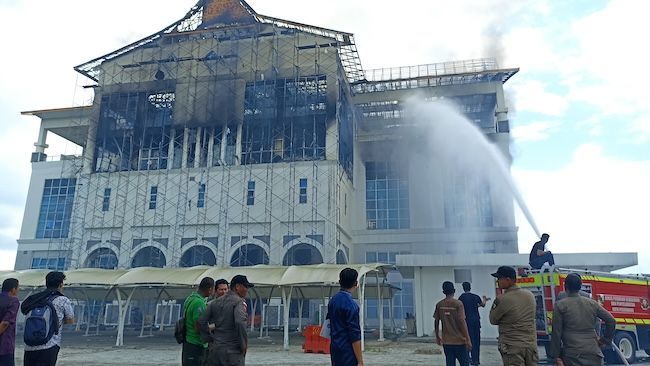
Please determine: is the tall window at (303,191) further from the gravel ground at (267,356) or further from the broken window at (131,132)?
the gravel ground at (267,356)

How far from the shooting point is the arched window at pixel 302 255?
30281 mm

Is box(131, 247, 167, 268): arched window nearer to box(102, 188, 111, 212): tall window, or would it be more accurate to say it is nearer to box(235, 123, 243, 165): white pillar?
box(102, 188, 111, 212): tall window

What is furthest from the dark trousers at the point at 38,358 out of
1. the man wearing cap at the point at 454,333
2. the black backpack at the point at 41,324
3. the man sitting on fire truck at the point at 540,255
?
the man sitting on fire truck at the point at 540,255

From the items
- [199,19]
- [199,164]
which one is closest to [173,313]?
[199,164]

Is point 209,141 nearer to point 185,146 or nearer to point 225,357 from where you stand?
point 185,146

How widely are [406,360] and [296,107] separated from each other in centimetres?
2223

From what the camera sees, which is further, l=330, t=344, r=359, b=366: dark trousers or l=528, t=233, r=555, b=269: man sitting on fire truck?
l=528, t=233, r=555, b=269: man sitting on fire truck

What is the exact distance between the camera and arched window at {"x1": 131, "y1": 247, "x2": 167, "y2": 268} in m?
32.0

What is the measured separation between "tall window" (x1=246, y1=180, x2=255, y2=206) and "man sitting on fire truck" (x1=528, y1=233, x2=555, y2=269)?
70.6ft

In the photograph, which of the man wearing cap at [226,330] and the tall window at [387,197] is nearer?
the man wearing cap at [226,330]

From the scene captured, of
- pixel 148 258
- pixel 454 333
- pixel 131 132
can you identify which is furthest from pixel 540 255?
pixel 131 132

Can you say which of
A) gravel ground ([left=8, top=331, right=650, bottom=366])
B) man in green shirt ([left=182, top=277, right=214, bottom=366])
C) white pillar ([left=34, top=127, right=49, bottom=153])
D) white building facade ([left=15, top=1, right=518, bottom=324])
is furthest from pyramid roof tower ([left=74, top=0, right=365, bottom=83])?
man in green shirt ([left=182, top=277, right=214, bottom=366])

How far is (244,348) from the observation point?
558cm

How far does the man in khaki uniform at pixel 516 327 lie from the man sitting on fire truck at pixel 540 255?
7.37 meters
